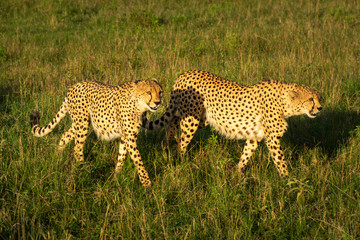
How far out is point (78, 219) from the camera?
306 cm

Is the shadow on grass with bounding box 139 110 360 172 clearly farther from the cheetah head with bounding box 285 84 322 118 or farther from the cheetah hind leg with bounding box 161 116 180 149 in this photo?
the cheetah head with bounding box 285 84 322 118

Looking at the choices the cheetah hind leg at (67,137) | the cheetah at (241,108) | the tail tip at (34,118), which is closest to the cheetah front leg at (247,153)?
the cheetah at (241,108)

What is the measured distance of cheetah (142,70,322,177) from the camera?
12.6 ft

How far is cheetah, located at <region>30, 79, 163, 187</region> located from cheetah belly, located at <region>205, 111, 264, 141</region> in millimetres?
Answer: 811

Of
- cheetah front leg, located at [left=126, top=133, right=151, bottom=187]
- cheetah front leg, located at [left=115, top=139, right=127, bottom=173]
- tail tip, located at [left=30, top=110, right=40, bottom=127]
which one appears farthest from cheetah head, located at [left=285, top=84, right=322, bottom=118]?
tail tip, located at [left=30, top=110, right=40, bottom=127]

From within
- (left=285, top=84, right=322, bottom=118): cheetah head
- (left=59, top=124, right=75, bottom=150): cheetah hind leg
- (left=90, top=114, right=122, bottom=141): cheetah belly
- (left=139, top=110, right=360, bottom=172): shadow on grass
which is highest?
(left=285, top=84, right=322, bottom=118): cheetah head

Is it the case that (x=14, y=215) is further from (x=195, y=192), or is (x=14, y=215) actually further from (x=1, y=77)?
(x=1, y=77)

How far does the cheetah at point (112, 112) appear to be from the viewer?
3.63 m

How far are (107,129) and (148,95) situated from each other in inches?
26.2

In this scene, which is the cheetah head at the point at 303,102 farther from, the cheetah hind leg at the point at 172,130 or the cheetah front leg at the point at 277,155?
the cheetah hind leg at the point at 172,130

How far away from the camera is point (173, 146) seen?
15.0ft

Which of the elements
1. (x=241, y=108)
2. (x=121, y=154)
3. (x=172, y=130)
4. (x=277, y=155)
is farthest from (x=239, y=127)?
(x=121, y=154)

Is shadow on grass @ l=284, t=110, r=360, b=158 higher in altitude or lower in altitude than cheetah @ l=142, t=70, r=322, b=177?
lower

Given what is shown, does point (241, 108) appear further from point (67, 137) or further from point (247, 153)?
point (67, 137)
